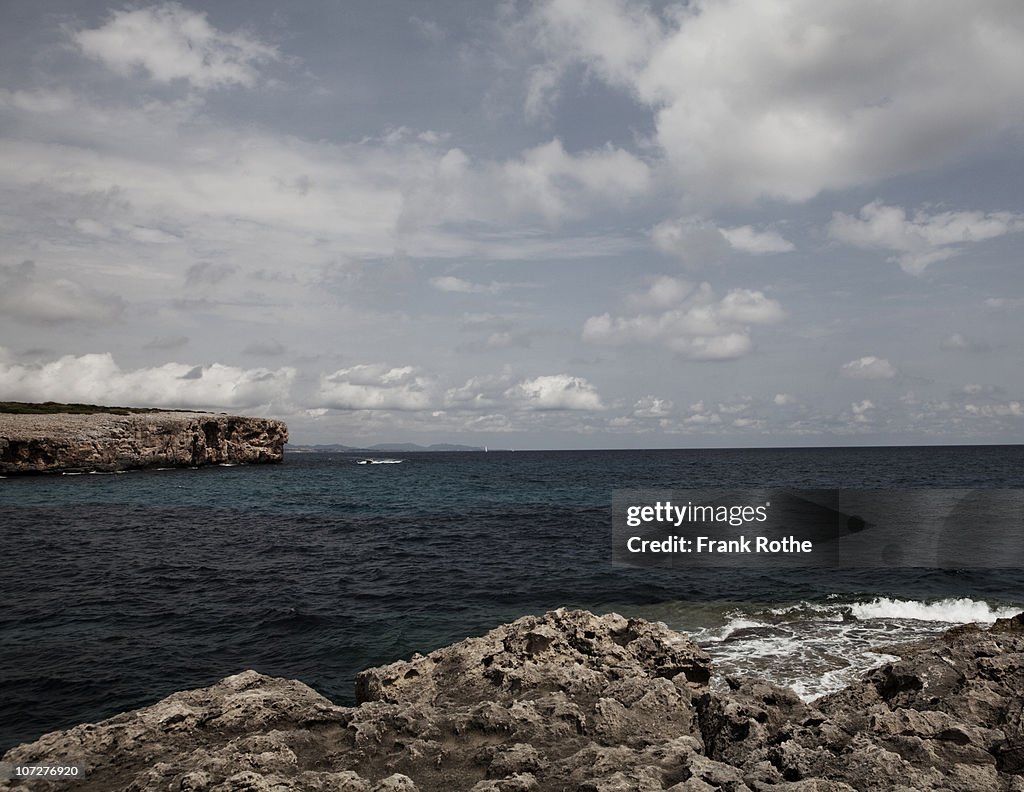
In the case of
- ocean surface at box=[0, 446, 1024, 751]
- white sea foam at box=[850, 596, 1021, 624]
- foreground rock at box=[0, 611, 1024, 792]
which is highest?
foreground rock at box=[0, 611, 1024, 792]

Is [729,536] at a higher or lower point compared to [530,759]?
lower

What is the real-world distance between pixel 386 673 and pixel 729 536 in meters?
39.0

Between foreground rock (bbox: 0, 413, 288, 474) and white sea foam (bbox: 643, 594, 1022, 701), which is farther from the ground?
foreground rock (bbox: 0, 413, 288, 474)

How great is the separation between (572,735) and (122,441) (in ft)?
351

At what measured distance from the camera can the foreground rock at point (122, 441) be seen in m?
84.9

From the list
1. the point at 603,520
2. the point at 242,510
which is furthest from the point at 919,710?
the point at 242,510

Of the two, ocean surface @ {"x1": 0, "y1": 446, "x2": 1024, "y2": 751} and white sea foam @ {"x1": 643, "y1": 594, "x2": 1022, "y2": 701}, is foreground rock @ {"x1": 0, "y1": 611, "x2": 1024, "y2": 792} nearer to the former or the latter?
white sea foam @ {"x1": 643, "y1": 594, "x2": 1022, "y2": 701}

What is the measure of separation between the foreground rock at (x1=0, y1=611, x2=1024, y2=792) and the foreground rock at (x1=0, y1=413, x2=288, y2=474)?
9787 cm

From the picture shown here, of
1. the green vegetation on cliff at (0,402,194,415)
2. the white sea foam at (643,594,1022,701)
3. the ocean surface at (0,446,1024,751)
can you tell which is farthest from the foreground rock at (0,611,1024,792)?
the green vegetation on cliff at (0,402,194,415)

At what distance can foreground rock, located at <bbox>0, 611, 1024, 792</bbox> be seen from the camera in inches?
264

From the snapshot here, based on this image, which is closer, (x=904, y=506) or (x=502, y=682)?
(x=502, y=682)

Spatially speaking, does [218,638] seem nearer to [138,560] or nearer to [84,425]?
[138,560]

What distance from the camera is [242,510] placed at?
53812mm

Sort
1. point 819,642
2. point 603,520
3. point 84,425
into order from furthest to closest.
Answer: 1. point 84,425
2. point 603,520
3. point 819,642
